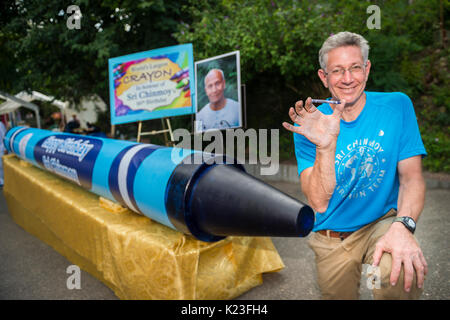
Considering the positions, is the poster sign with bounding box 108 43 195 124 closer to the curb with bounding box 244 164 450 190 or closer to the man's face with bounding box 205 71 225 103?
the man's face with bounding box 205 71 225 103

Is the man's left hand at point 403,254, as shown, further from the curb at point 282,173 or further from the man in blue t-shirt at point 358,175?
the curb at point 282,173

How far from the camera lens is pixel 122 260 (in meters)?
2.45

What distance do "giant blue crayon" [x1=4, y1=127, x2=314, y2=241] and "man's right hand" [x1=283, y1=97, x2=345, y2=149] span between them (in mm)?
311

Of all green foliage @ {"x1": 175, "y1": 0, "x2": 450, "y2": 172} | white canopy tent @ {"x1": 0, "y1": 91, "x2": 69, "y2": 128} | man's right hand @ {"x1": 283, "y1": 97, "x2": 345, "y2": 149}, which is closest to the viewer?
man's right hand @ {"x1": 283, "y1": 97, "x2": 345, "y2": 149}

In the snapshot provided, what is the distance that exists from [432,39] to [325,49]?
8.13m

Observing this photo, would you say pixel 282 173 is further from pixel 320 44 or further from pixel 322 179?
pixel 322 179

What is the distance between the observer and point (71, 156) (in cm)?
317

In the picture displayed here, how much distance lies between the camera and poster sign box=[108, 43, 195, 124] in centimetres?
495

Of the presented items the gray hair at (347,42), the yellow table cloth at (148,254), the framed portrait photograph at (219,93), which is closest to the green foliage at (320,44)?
the framed portrait photograph at (219,93)

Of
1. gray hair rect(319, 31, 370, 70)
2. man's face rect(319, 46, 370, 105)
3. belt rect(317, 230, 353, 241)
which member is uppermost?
gray hair rect(319, 31, 370, 70)

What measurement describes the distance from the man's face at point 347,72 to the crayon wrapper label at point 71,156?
2.07m

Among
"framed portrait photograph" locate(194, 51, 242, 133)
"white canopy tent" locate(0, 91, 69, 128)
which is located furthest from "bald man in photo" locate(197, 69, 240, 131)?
"white canopy tent" locate(0, 91, 69, 128)

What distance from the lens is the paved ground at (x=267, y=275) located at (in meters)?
2.72

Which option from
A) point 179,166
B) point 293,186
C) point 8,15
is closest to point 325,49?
point 179,166
